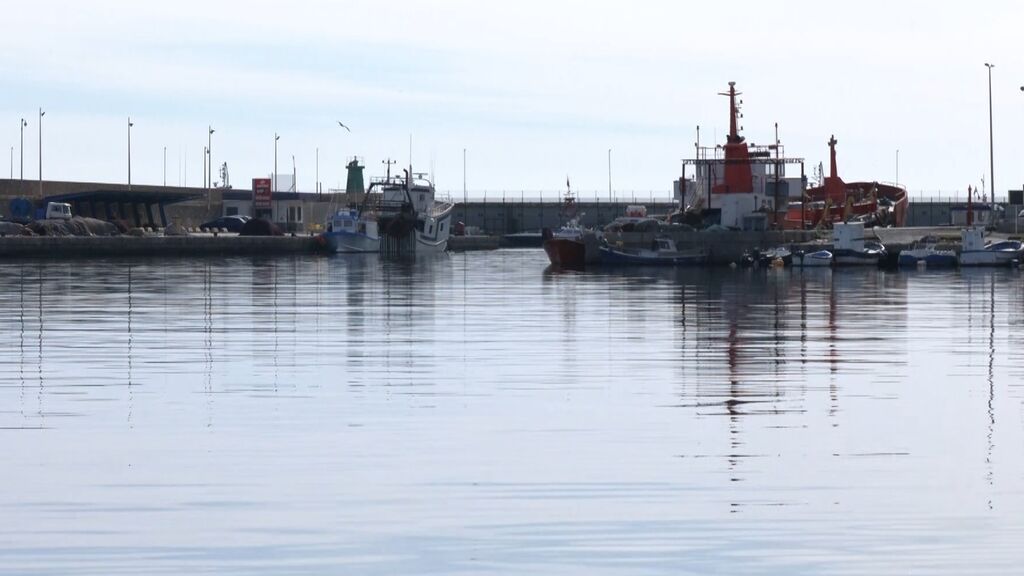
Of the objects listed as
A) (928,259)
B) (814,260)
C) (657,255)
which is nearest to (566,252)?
(657,255)

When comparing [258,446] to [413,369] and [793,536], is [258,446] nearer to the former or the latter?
[793,536]

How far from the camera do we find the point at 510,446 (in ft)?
75.5

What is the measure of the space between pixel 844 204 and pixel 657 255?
89.5ft

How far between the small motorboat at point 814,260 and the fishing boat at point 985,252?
847 centimetres

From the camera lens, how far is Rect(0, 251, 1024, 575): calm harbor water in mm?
16500

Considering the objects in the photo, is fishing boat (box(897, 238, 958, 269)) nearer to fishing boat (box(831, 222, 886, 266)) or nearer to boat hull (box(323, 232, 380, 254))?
fishing boat (box(831, 222, 886, 266))

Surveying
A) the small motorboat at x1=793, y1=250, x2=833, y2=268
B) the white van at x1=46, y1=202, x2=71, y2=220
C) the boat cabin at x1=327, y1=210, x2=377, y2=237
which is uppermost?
the white van at x1=46, y1=202, x2=71, y2=220

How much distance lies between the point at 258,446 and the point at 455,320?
90.8 feet

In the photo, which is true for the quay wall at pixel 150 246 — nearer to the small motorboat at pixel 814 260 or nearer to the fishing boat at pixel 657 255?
the fishing boat at pixel 657 255

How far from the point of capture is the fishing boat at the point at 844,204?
12988cm

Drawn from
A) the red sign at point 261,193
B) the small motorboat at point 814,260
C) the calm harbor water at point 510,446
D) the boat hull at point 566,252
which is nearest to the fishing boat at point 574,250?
the boat hull at point 566,252

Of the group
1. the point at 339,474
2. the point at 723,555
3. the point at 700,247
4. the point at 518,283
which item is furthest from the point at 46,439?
the point at 700,247

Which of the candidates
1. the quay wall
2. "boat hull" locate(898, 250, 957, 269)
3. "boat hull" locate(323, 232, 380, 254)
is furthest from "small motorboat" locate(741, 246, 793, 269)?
the quay wall

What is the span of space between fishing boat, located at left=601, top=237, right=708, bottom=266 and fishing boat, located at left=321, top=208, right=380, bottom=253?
109 ft
